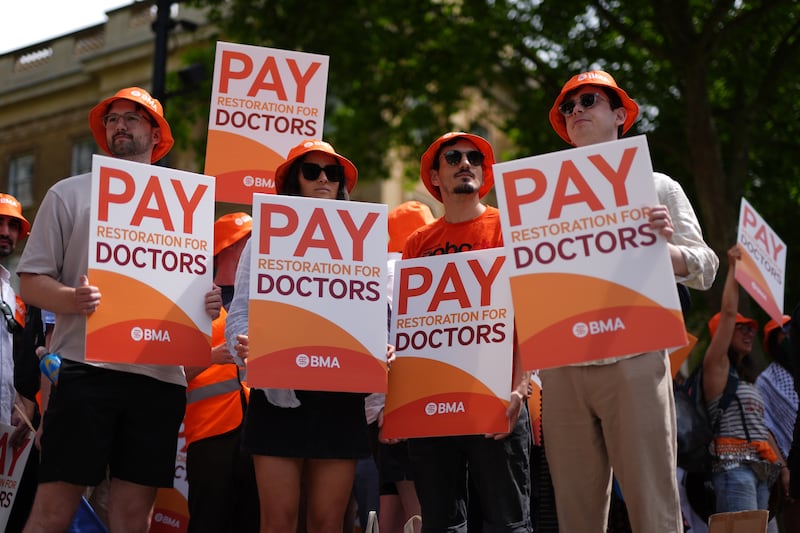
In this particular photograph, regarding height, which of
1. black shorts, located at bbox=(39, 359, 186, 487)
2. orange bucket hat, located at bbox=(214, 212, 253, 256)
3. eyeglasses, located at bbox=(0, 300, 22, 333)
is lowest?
black shorts, located at bbox=(39, 359, 186, 487)

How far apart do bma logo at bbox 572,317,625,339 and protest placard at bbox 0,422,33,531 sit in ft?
10.4

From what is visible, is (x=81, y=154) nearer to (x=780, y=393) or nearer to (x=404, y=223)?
(x=404, y=223)

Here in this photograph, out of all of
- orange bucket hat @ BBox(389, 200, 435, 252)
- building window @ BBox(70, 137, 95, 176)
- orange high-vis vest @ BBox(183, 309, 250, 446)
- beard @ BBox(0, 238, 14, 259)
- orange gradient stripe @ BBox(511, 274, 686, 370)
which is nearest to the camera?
orange gradient stripe @ BBox(511, 274, 686, 370)

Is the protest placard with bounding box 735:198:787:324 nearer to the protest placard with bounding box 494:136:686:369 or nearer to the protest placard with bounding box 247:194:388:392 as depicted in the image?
the protest placard with bounding box 494:136:686:369

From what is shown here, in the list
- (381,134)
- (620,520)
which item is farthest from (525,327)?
(381,134)

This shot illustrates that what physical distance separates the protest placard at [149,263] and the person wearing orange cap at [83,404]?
89mm

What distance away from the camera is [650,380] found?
155 inches

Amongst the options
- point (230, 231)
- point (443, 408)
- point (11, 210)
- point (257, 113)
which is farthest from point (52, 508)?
point (257, 113)

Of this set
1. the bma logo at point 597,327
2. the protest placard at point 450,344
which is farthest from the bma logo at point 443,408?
the bma logo at point 597,327

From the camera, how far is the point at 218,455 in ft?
17.7

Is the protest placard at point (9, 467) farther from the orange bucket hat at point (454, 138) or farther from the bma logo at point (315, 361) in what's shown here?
the orange bucket hat at point (454, 138)

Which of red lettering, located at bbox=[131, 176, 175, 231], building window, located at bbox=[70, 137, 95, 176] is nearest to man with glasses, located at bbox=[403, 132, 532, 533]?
red lettering, located at bbox=[131, 176, 175, 231]

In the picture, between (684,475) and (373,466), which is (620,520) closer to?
(684,475)

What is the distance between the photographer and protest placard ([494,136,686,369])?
3850mm
